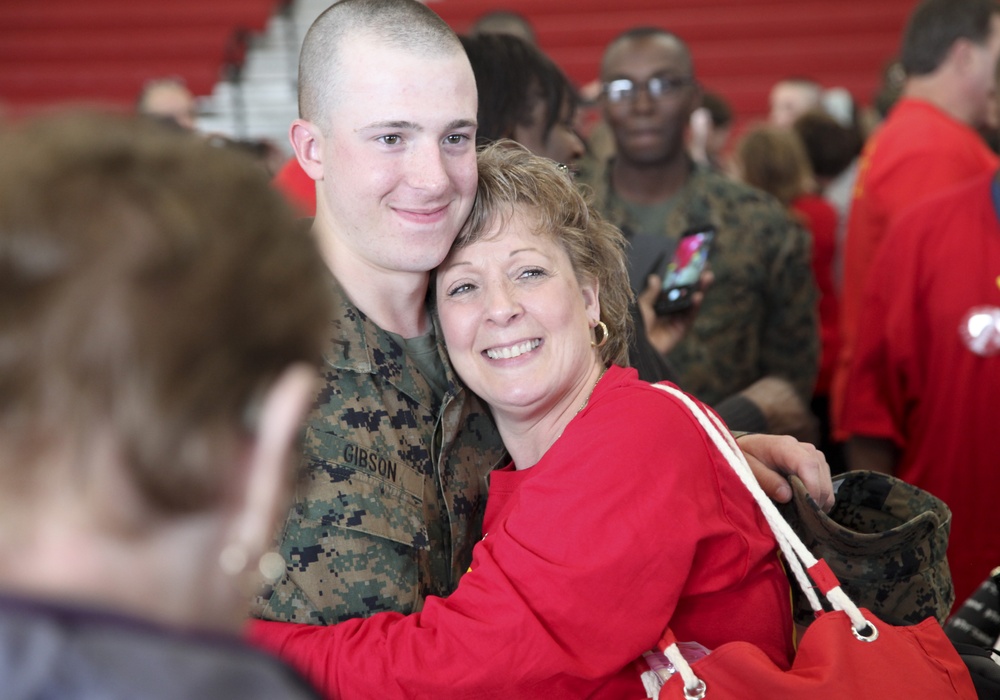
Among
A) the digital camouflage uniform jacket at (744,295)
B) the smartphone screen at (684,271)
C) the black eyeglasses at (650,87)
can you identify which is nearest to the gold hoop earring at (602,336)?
the smartphone screen at (684,271)

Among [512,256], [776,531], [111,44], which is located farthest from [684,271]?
[111,44]

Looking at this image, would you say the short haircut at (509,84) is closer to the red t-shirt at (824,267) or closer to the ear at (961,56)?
the ear at (961,56)

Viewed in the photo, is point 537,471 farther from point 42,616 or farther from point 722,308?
point 722,308

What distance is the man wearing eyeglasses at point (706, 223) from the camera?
3133 mm

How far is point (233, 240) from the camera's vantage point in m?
0.70

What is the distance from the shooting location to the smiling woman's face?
5.50ft

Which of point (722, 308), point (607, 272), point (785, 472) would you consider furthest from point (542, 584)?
point (722, 308)

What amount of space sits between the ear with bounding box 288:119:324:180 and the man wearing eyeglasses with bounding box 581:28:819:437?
1.30 metres

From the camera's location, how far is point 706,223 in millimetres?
3240

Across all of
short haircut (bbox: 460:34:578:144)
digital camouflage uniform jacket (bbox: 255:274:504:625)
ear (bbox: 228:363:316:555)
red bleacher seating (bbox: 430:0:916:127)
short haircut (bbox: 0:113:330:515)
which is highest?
red bleacher seating (bbox: 430:0:916:127)

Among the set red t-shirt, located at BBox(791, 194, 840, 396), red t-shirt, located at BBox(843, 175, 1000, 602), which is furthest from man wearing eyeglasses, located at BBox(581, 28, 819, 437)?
red t-shirt, located at BBox(791, 194, 840, 396)

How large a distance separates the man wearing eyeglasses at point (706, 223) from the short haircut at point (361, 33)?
1.28 m

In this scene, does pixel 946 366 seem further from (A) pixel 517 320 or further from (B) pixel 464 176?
(B) pixel 464 176

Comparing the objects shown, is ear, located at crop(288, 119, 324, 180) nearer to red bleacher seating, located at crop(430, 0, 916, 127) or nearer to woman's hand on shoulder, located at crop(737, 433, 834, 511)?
woman's hand on shoulder, located at crop(737, 433, 834, 511)
